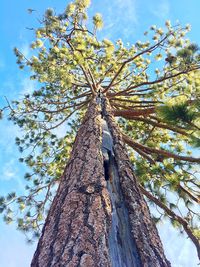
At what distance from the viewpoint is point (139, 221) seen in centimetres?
231

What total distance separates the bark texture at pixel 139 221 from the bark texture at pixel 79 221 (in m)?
0.23

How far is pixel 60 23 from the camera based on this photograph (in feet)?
19.8

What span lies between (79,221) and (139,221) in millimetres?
516

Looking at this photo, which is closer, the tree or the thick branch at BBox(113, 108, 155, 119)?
the tree

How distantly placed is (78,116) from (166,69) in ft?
8.24

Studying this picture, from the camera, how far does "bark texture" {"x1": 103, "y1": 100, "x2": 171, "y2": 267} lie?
203 centimetres

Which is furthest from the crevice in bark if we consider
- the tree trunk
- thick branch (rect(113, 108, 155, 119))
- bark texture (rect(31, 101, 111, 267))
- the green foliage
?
thick branch (rect(113, 108, 155, 119))

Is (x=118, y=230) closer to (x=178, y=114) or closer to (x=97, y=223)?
(x=97, y=223)

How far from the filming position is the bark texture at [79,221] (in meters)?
1.77

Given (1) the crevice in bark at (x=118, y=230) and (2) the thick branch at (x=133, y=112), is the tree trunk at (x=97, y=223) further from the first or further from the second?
(2) the thick branch at (x=133, y=112)

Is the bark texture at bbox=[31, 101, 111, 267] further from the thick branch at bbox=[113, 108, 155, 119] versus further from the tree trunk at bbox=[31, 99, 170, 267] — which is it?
the thick branch at bbox=[113, 108, 155, 119]

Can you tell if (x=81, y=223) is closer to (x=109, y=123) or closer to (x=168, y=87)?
(x=109, y=123)

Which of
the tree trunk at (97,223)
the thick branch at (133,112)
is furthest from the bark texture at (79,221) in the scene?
the thick branch at (133,112)

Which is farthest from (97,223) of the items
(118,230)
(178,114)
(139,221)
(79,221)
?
(178,114)
